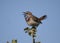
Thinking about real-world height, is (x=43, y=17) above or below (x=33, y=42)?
above

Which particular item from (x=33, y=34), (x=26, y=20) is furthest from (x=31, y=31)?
(x=26, y=20)

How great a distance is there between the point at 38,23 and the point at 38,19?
11.8 inches

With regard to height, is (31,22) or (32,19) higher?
(32,19)

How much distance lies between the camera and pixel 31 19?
8148 millimetres

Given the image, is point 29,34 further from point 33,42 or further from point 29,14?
point 29,14

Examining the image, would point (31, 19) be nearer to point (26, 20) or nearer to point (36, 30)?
point (26, 20)

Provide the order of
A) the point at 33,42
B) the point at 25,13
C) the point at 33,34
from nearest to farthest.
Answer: the point at 33,42, the point at 33,34, the point at 25,13

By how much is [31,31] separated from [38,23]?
83cm

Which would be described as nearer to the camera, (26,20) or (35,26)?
(35,26)

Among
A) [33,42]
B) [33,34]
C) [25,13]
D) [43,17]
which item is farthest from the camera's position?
[25,13]

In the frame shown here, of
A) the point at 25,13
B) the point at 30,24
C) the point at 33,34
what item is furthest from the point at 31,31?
the point at 25,13

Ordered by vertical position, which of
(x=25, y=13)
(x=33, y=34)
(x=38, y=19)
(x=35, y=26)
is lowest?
(x=33, y=34)

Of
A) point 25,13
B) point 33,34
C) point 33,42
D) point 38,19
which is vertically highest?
point 25,13

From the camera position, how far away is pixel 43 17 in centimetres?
800
